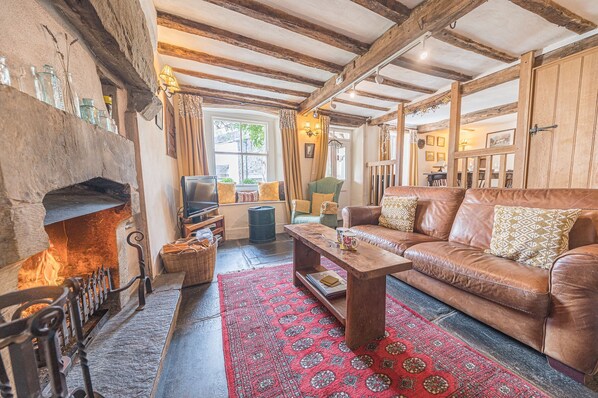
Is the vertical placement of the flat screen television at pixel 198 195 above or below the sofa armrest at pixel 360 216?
above

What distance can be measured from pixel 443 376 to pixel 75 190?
7.37 feet

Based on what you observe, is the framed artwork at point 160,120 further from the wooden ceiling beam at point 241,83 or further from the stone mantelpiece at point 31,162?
the stone mantelpiece at point 31,162

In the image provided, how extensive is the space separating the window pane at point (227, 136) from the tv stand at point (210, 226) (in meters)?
1.43

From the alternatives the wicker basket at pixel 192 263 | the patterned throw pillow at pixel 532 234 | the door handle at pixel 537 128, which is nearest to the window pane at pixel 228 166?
the wicker basket at pixel 192 263

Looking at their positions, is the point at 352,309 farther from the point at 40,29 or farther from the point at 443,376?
the point at 40,29

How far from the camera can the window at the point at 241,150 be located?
13.6ft

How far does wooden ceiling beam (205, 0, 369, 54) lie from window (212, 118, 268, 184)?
231 cm

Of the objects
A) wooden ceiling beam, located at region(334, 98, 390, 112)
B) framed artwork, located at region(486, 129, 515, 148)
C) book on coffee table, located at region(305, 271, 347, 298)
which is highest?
wooden ceiling beam, located at region(334, 98, 390, 112)

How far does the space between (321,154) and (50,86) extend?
3.94 meters

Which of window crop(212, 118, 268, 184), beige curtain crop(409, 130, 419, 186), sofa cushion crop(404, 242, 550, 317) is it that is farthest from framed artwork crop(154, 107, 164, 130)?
beige curtain crop(409, 130, 419, 186)

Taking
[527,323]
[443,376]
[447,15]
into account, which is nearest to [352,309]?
[443,376]

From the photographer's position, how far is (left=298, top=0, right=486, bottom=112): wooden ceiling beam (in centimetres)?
168

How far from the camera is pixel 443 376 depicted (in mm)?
1155

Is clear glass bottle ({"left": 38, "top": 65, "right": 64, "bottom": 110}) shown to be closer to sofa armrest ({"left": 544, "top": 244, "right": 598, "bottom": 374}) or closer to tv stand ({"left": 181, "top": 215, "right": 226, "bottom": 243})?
tv stand ({"left": 181, "top": 215, "right": 226, "bottom": 243})
